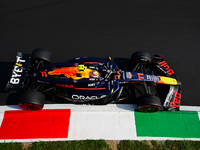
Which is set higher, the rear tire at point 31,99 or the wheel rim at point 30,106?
the rear tire at point 31,99

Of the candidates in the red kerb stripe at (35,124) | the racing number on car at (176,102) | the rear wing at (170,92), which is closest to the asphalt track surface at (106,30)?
the rear wing at (170,92)

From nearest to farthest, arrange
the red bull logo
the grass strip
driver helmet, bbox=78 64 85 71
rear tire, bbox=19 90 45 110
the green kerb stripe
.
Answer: rear tire, bbox=19 90 45 110 < the grass strip < driver helmet, bbox=78 64 85 71 < the red bull logo < the green kerb stripe

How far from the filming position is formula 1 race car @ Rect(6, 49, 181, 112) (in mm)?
6527

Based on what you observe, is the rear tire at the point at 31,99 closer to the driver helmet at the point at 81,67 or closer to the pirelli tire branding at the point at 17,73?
the pirelli tire branding at the point at 17,73

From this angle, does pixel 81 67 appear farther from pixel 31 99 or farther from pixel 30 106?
pixel 30 106

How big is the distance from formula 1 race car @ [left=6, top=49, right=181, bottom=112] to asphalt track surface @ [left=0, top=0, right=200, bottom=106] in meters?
1.48

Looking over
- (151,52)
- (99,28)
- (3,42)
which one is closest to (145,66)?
(151,52)

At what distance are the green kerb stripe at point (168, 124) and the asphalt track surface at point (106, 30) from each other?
1082mm

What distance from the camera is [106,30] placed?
9.73 m

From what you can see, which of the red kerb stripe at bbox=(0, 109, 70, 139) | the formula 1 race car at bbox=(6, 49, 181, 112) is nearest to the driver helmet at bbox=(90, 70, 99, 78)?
the formula 1 race car at bbox=(6, 49, 181, 112)

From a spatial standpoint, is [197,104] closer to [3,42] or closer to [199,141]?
[199,141]

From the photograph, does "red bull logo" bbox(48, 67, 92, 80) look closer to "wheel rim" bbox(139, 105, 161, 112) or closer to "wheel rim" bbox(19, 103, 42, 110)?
"wheel rim" bbox(19, 103, 42, 110)

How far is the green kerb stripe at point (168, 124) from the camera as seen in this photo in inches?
267

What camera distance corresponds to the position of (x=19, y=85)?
255 inches
